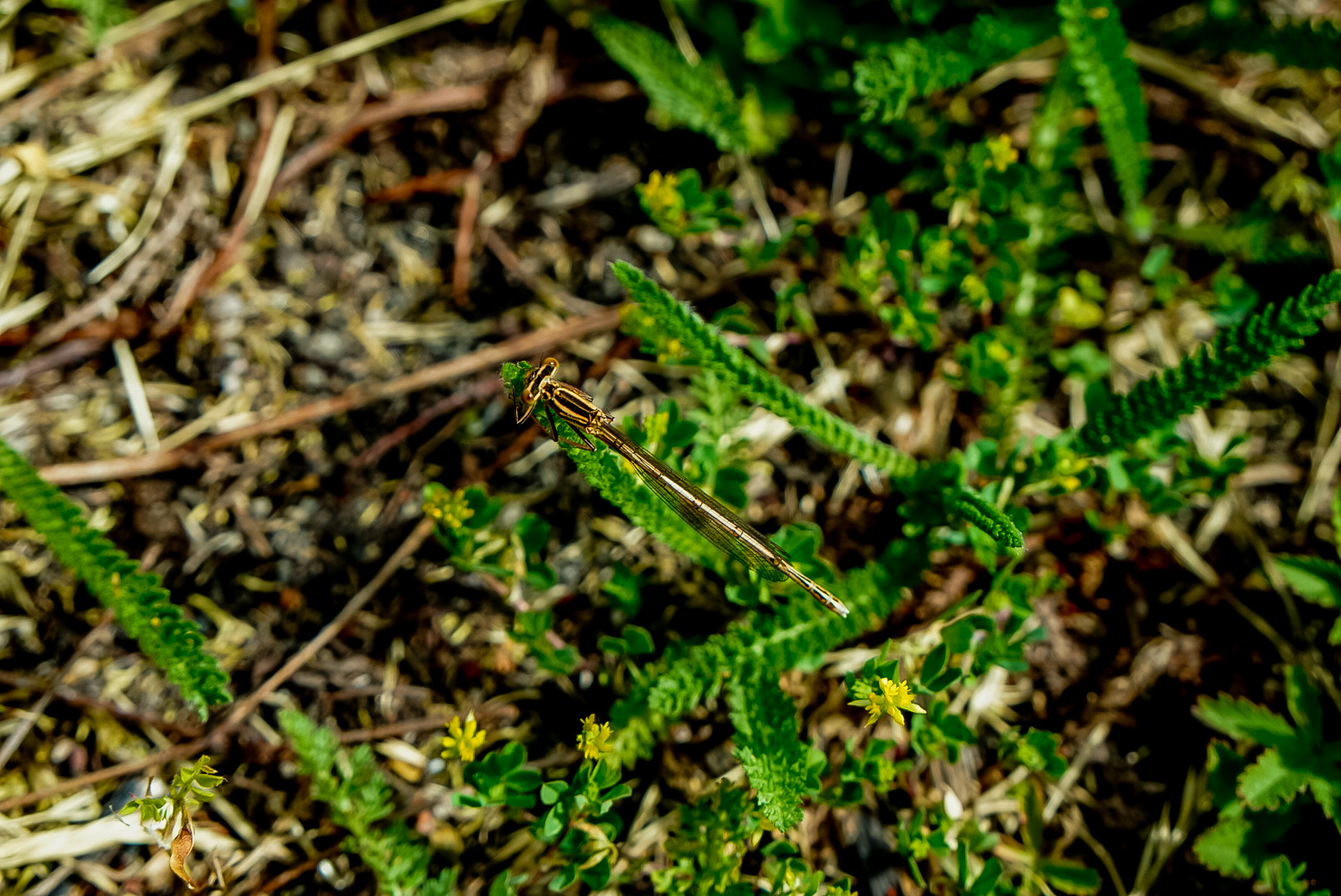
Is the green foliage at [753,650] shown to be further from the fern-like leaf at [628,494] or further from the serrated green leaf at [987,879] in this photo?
the serrated green leaf at [987,879]

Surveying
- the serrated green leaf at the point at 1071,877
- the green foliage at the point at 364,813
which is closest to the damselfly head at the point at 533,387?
the green foliage at the point at 364,813

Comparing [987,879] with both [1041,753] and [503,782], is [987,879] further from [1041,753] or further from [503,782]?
[503,782]

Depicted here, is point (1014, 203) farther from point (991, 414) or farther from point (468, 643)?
point (468, 643)

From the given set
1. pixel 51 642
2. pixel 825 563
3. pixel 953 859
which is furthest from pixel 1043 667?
pixel 51 642

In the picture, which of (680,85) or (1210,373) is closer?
(1210,373)

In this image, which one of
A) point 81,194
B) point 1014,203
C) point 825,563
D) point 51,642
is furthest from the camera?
point 81,194

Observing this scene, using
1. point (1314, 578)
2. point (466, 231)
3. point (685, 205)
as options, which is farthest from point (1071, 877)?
point (466, 231)
